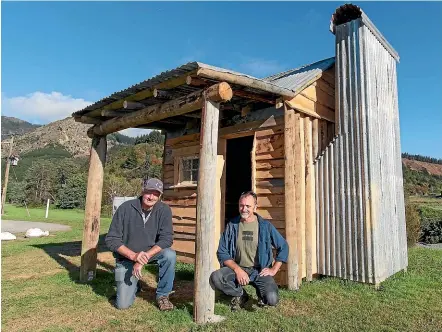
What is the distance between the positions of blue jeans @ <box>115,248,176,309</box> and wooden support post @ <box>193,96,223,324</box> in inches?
21.7

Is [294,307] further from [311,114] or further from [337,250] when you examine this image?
[311,114]

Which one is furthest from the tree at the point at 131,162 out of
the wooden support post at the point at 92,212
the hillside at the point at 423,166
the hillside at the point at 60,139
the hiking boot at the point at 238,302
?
the hiking boot at the point at 238,302

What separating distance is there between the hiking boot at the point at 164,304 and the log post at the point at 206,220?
0.51 m

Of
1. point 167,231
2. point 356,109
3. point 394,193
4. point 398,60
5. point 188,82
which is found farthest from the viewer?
point 398,60

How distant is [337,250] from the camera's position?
20.0 ft

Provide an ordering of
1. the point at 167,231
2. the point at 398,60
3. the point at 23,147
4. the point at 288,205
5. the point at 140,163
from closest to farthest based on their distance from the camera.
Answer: the point at 167,231 < the point at 288,205 < the point at 398,60 < the point at 140,163 < the point at 23,147

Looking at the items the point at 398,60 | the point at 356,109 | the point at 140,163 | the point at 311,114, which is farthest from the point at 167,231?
the point at 140,163

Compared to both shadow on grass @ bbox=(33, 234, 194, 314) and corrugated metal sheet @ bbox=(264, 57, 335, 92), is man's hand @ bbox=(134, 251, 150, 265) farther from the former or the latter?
corrugated metal sheet @ bbox=(264, 57, 335, 92)

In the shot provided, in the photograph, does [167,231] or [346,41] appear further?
[346,41]

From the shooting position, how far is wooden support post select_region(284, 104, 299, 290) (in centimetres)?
553

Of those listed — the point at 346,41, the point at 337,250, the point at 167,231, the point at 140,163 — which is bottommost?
the point at 337,250

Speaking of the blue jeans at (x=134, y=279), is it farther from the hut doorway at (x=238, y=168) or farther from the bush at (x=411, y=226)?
the bush at (x=411, y=226)

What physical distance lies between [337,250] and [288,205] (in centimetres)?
132

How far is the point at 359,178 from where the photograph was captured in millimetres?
6039
